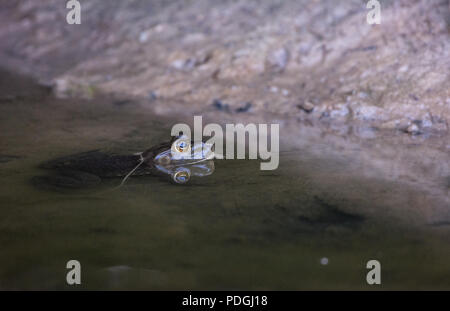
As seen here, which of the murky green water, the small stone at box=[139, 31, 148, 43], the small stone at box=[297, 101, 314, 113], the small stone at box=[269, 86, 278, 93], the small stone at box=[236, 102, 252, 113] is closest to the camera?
the murky green water

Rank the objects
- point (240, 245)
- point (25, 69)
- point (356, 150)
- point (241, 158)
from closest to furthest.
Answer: point (240, 245)
point (241, 158)
point (356, 150)
point (25, 69)

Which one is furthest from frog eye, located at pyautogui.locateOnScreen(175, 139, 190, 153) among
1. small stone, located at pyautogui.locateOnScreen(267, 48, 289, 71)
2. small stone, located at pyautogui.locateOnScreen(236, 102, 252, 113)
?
small stone, located at pyautogui.locateOnScreen(267, 48, 289, 71)

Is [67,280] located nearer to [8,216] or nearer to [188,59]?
[8,216]

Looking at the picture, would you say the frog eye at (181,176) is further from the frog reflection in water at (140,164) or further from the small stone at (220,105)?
the small stone at (220,105)

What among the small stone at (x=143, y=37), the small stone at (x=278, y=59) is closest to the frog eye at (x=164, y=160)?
the small stone at (x=278, y=59)

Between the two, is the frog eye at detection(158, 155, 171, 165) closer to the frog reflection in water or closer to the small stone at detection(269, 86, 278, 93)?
the frog reflection in water

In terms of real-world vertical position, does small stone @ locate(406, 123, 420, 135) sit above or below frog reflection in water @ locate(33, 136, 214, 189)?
above

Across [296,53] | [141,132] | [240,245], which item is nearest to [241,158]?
[141,132]

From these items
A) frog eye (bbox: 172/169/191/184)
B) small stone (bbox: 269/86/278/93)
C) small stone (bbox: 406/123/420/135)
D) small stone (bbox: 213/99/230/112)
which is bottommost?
frog eye (bbox: 172/169/191/184)
